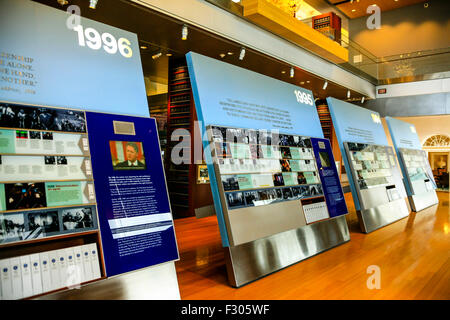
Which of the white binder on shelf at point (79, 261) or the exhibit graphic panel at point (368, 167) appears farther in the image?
the exhibit graphic panel at point (368, 167)

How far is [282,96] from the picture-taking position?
3.97 m

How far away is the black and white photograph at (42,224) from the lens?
5.99ft

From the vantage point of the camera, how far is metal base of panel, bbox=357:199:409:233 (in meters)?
4.95

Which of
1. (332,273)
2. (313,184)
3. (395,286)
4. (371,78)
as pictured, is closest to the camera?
(395,286)

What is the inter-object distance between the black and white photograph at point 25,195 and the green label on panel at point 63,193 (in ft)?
0.10

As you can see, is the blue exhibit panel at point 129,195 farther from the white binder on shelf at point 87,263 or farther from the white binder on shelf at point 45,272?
the white binder on shelf at point 45,272

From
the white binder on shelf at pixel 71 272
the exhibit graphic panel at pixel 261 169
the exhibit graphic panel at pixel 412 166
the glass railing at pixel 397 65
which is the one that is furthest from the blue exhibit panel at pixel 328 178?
the glass railing at pixel 397 65

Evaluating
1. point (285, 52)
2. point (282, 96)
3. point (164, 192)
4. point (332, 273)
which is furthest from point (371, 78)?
point (164, 192)

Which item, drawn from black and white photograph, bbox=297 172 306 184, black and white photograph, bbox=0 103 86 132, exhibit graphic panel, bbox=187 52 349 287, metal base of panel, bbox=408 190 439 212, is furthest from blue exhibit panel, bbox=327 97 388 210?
black and white photograph, bbox=0 103 86 132

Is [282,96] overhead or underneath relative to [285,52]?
underneath

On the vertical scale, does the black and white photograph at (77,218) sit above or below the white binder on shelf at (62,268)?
above

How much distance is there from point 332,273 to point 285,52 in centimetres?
541

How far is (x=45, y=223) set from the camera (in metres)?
1.87

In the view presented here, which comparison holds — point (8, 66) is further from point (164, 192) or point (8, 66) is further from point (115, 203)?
point (164, 192)
